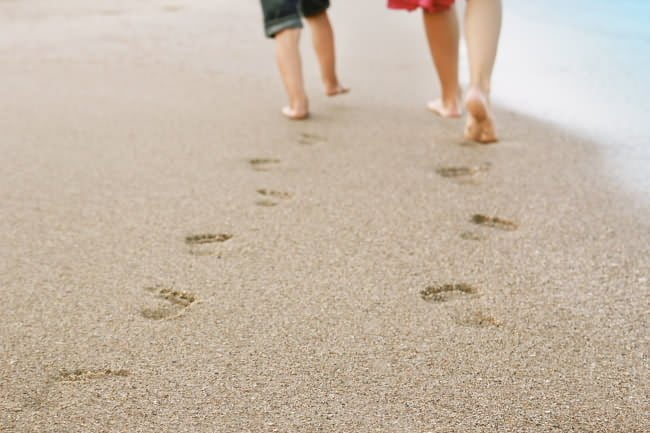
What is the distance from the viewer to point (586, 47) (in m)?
4.41

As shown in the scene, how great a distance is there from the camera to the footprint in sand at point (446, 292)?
1.88 metres

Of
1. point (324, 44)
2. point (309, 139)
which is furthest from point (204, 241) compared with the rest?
point (324, 44)

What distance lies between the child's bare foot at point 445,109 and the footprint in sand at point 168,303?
5.38ft

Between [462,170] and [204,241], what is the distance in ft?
2.78

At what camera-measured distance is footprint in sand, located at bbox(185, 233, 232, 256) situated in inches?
82.4

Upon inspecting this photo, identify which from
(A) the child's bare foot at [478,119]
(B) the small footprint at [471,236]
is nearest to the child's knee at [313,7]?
(A) the child's bare foot at [478,119]

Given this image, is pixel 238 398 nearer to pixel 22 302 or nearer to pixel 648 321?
pixel 22 302

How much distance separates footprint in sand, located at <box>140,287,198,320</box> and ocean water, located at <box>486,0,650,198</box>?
119 cm

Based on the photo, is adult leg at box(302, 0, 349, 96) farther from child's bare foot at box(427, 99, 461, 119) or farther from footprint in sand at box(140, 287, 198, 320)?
footprint in sand at box(140, 287, 198, 320)

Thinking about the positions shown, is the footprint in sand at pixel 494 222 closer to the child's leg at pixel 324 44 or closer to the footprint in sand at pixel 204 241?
the footprint in sand at pixel 204 241

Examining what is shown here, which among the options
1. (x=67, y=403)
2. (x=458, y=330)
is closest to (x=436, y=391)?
(x=458, y=330)

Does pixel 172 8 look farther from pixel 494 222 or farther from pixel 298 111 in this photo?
pixel 494 222

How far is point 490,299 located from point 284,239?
0.49 metres

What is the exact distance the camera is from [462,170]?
2.72 meters
